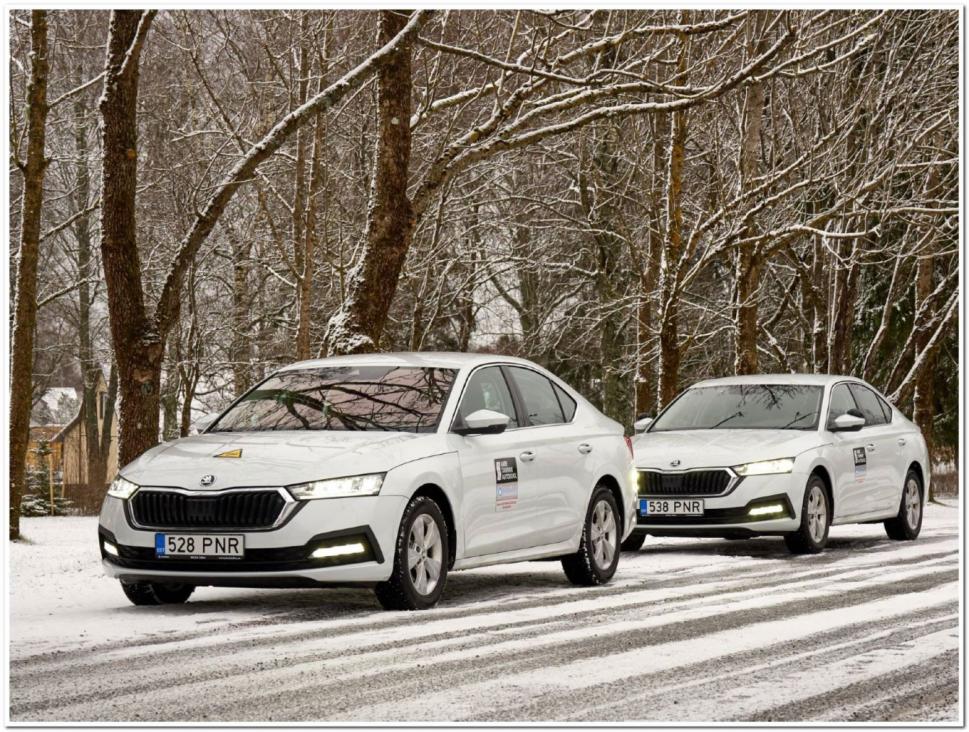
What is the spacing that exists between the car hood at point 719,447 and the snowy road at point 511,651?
1.92 meters

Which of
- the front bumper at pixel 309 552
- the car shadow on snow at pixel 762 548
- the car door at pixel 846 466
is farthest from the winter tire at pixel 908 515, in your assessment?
the front bumper at pixel 309 552

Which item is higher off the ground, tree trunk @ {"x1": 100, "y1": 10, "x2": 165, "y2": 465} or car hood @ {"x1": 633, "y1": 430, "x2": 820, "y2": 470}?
tree trunk @ {"x1": 100, "y1": 10, "x2": 165, "y2": 465}

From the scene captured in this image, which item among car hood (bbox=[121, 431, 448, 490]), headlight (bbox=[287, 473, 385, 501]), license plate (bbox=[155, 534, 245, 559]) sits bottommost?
license plate (bbox=[155, 534, 245, 559])

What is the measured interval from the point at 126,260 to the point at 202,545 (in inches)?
261

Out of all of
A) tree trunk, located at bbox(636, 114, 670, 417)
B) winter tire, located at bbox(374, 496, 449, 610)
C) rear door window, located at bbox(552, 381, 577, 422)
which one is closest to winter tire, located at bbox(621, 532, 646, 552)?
rear door window, located at bbox(552, 381, 577, 422)

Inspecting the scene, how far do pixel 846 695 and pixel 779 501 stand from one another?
7.53 m

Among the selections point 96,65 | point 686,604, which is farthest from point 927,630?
point 96,65

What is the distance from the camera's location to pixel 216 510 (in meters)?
9.55

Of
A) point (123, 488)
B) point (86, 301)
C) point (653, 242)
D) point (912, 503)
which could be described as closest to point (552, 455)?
point (123, 488)

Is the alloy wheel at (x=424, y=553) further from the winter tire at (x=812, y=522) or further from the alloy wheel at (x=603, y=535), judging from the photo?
the winter tire at (x=812, y=522)

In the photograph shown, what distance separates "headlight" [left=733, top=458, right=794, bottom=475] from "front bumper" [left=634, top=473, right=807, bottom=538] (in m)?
0.04

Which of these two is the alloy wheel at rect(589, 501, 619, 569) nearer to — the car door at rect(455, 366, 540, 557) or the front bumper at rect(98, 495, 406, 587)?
the car door at rect(455, 366, 540, 557)

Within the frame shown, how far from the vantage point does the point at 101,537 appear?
32.8 ft

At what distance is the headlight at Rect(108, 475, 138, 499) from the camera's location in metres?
9.83
